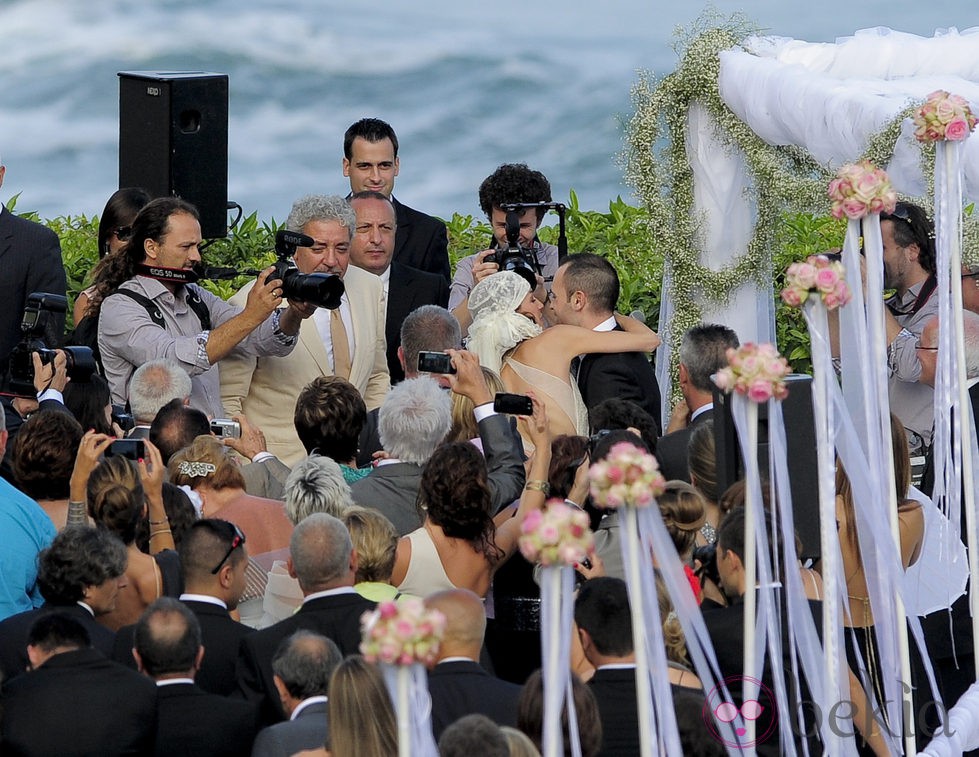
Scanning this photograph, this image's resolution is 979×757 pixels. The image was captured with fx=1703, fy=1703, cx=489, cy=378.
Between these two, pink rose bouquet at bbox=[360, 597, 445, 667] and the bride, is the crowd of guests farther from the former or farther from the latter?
pink rose bouquet at bbox=[360, 597, 445, 667]

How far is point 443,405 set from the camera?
496 cm

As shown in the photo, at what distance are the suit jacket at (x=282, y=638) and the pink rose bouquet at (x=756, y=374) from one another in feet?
4.15

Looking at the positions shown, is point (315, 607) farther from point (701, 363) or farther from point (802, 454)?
point (701, 363)

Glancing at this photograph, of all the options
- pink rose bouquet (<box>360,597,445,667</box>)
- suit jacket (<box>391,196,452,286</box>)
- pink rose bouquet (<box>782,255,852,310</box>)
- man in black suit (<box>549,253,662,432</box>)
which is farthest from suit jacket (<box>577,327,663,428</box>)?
pink rose bouquet (<box>360,597,445,667</box>)

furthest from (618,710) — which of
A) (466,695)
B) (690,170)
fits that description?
(690,170)

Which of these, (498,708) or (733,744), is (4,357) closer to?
(498,708)

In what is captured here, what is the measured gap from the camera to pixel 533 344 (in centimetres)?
602

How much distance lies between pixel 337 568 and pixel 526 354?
2095 mm

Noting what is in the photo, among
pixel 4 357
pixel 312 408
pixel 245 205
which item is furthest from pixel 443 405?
pixel 245 205

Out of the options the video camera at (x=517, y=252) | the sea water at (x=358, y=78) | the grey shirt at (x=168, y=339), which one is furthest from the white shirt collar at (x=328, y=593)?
the sea water at (x=358, y=78)

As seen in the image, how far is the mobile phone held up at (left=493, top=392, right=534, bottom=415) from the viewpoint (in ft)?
16.0

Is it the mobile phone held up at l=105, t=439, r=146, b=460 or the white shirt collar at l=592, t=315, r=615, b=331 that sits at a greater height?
the white shirt collar at l=592, t=315, r=615, b=331

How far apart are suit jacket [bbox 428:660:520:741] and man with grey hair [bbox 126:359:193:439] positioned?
1.96 meters

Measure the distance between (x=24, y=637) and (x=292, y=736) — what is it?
85 cm
